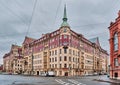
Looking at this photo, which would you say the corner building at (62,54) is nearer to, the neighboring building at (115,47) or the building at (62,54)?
the building at (62,54)

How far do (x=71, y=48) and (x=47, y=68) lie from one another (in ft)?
52.8

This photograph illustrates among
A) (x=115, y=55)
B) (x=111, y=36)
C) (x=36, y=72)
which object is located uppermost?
(x=111, y=36)

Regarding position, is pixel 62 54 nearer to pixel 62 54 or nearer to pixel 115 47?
pixel 62 54

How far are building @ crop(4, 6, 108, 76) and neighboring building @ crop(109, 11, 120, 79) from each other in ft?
87.6

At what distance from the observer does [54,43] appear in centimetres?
10319

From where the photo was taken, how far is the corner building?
317 ft

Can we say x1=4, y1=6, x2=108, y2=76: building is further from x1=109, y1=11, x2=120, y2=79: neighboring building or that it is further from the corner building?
x1=109, y1=11, x2=120, y2=79: neighboring building

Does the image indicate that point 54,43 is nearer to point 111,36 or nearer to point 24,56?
point 24,56

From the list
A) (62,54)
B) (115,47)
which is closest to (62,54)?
(62,54)

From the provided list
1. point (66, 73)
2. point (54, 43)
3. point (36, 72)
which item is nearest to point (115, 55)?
point (66, 73)

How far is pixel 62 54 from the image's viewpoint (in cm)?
9719

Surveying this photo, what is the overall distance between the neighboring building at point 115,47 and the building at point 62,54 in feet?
87.6

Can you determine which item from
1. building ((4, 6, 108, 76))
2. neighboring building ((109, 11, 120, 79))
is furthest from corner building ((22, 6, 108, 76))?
neighboring building ((109, 11, 120, 79))

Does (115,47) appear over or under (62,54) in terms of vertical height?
over
